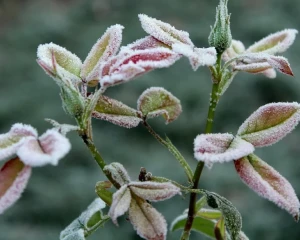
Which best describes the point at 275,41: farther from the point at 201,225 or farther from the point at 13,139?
the point at 13,139

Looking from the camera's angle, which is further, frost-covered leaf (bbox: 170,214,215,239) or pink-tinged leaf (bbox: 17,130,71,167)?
frost-covered leaf (bbox: 170,214,215,239)

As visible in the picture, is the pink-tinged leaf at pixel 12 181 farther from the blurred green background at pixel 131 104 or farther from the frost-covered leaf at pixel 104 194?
the blurred green background at pixel 131 104

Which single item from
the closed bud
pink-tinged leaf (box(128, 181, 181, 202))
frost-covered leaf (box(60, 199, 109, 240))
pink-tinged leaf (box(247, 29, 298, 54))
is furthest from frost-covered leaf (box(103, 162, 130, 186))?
pink-tinged leaf (box(247, 29, 298, 54))

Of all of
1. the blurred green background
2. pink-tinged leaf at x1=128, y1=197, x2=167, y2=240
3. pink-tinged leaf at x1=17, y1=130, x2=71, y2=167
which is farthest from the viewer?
the blurred green background

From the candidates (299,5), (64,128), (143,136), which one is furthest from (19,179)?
(299,5)

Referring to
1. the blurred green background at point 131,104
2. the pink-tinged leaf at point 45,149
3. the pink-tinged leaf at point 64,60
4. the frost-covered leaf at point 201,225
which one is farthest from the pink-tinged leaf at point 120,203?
the blurred green background at point 131,104

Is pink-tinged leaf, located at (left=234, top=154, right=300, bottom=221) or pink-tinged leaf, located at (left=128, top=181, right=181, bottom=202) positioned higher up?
pink-tinged leaf, located at (left=128, top=181, right=181, bottom=202)

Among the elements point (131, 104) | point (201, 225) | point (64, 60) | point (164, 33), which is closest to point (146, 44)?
point (164, 33)

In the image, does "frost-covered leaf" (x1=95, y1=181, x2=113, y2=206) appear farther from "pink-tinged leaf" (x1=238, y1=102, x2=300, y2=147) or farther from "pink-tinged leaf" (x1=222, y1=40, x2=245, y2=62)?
"pink-tinged leaf" (x1=222, y1=40, x2=245, y2=62)
